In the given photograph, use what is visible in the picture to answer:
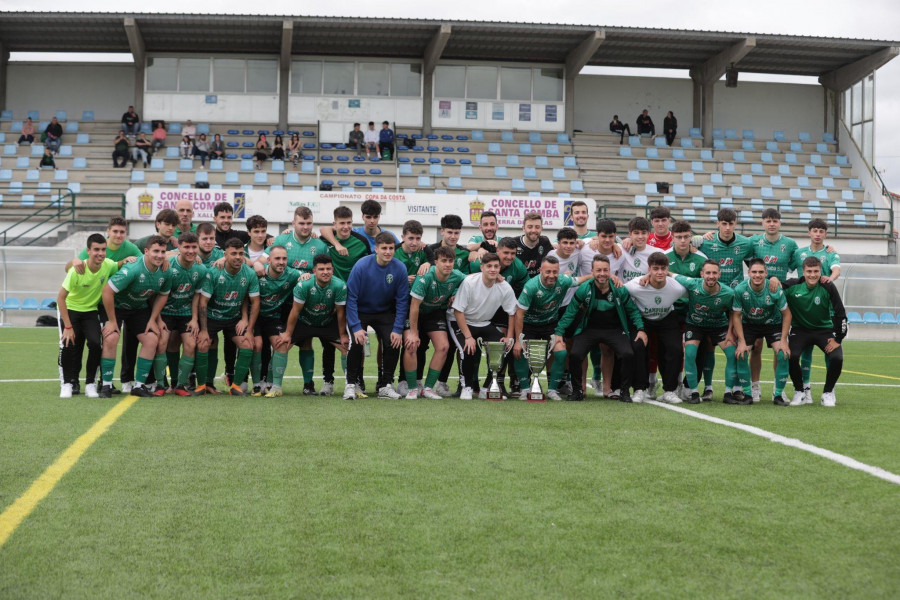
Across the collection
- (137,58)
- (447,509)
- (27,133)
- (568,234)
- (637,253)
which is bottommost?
(447,509)

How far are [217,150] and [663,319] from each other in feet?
73.2

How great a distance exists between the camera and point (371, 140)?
2912 cm

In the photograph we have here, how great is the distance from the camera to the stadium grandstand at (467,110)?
27.9 meters

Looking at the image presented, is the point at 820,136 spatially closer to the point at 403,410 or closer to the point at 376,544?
the point at 403,410

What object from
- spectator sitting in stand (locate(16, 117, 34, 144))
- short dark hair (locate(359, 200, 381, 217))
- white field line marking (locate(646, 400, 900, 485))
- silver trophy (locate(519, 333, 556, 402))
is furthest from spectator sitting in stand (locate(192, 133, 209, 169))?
white field line marking (locate(646, 400, 900, 485))

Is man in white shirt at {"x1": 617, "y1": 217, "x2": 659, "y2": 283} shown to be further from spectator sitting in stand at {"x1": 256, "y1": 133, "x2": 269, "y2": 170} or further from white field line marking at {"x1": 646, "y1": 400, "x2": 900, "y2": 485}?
spectator sitting in stand at {"x1": 256, "y1": 133, "x2": 269, "y2": 170}

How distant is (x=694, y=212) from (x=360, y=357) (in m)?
21.1

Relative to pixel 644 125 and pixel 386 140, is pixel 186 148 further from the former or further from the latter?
pixel 644 125

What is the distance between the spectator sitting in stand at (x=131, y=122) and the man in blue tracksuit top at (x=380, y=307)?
77.0ft

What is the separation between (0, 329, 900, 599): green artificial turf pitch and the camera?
317cm

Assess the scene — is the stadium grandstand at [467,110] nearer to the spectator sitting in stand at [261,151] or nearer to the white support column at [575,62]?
the white support column at [575,62]

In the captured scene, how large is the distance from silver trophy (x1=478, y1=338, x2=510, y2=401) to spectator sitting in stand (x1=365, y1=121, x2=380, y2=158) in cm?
2100

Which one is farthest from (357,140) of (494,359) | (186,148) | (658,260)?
(658,260)

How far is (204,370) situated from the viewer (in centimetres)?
861
